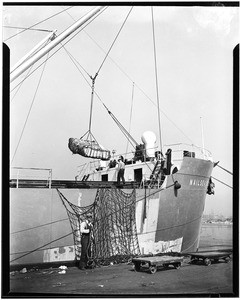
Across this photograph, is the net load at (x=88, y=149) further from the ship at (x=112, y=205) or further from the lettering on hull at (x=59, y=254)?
the lettering on hull at (x=59, y=254)

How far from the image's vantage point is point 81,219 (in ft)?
37.0

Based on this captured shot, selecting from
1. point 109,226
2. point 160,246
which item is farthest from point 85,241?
point 160,246

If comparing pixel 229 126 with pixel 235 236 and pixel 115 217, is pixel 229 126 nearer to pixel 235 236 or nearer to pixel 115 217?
pixel 235 236

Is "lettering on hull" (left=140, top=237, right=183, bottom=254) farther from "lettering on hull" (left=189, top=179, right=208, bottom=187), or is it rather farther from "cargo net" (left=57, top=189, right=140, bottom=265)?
"lettering on hull" (left=189, top=179, right=208, bottom=187)

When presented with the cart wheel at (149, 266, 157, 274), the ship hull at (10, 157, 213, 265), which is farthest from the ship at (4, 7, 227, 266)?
the cart wheel at (149, 266, 157, 274)

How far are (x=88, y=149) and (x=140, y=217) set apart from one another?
247cm

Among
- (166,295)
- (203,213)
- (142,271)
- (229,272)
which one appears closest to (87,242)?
(142,271)

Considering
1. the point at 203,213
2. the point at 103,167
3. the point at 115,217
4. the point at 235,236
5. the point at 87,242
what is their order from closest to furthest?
the point at 235,236 → the point at 87,242 → the point at 115,217 → the point at 203,213 → the point at 103,167

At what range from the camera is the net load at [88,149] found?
1141cm

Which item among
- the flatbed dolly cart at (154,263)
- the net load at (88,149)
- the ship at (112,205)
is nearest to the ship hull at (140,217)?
the ship at (112,205)

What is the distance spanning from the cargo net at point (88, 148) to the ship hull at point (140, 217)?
43.2 inches

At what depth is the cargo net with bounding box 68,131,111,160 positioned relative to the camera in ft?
37.4

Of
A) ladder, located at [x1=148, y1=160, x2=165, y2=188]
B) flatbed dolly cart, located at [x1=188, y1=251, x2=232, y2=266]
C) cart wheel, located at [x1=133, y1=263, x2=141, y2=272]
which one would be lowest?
cart wheel, located at [x1=133, y1=263, x2=141, y2=272]

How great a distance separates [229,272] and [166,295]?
1609 millimetres
